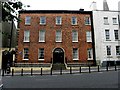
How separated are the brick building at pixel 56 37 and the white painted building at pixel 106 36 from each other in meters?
1.10

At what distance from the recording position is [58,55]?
3453 centimetres

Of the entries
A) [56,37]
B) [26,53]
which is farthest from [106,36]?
[26,53]

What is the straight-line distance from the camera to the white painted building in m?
35.0

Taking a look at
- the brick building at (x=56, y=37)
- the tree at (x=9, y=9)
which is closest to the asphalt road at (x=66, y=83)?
the tree at (x=9, y=9)

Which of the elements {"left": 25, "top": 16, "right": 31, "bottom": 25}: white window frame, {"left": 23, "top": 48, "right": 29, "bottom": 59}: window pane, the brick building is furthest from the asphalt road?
{"left": 25, "top": 16, "right": 31, "bottom": 25}: white window frame

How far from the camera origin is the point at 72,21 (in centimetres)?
3584

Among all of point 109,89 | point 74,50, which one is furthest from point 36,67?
point 109,89

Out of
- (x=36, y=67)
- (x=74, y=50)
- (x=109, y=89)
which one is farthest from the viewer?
(x=74, y=50)

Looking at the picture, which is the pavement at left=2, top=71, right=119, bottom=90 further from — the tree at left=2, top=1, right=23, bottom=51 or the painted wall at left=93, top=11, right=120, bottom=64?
the painted wall at left=93, top=11, right=120, bottom=64

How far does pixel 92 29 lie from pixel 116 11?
19.7 ft

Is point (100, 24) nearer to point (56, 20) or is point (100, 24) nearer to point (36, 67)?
point (56, 20)

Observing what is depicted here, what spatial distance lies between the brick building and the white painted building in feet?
3.62

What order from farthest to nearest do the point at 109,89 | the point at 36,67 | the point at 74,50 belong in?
1. the point at 74,50
2. the point at 36,67
3. the point at 109,89

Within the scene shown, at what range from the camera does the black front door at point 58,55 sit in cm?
3441
